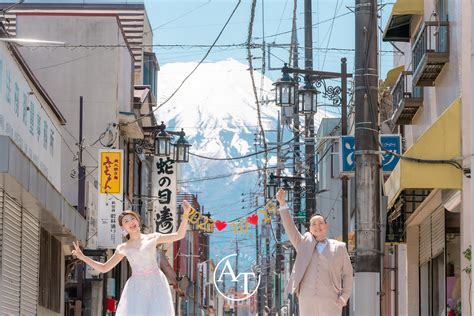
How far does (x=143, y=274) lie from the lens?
47.4 feet

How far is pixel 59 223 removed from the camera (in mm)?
29469

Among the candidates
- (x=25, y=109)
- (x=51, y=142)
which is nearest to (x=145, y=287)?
(x=25, y=109)

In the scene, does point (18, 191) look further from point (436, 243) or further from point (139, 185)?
point (139, 185)

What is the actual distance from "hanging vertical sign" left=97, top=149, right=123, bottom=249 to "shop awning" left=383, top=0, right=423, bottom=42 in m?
13.3

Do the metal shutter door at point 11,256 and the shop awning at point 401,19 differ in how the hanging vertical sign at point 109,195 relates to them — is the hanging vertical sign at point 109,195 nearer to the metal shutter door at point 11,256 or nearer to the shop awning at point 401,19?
the metal shutter door at point 11,256

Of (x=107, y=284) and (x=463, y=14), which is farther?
(x=107, y=284)

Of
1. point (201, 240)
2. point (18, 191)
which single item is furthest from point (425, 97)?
point (201, 240)

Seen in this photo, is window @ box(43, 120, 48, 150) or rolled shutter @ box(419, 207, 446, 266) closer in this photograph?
rolled shutter @ box(419, 207, 446, 266)

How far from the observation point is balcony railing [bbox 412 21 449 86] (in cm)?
2136

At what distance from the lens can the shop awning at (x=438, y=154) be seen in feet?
64.4

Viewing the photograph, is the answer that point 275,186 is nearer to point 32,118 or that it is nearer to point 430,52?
point 32,118

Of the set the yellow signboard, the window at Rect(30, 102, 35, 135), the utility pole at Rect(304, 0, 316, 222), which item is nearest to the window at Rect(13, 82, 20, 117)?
the window at Rect(30, 102, 35, 135)

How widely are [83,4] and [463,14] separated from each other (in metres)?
34.7

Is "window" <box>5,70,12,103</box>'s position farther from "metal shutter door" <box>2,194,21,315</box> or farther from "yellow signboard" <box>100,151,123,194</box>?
"yellow signboard" <box>100,151,123,194</box>
